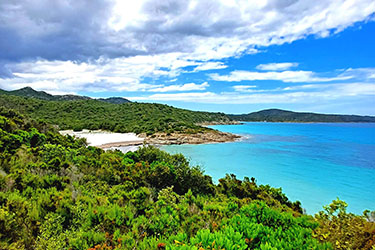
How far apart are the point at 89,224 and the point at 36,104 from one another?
64.8 metres

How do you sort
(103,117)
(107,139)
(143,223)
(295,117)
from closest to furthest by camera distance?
(143,223) < (107,139) < (103,117) < (295,117)

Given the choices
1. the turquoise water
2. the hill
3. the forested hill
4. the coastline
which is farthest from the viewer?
the forested hill

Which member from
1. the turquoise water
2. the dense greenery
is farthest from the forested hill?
the turquoise water

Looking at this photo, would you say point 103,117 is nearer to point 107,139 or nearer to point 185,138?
point 107,139

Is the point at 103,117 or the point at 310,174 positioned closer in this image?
the point at 310,174

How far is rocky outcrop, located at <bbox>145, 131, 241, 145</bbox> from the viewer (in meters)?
35.5

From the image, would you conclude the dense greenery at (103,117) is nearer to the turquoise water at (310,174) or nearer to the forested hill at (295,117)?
the turquoise water at (310,174)

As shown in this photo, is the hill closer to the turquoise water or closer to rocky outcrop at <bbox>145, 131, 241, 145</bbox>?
rocky outcrop at <bbox>145, 131, 241, 145</bbox>

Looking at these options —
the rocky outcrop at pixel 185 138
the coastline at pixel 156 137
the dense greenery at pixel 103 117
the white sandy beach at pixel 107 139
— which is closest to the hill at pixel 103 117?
the dense greenery at pixel 103 117

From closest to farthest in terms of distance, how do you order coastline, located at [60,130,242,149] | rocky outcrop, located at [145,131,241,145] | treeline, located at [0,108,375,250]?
treeline, located at [0,108,375,250]
coastline, located at [60,130,242,149]
rocky outcrop, located at [145,131,241,145]

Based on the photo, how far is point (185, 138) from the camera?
37000 mm

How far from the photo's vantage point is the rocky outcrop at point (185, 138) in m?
35.5

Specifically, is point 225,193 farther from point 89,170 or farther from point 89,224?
point 89,224

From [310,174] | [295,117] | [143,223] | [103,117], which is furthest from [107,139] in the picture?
[295,117]
